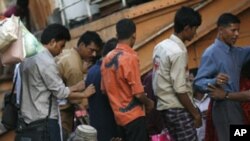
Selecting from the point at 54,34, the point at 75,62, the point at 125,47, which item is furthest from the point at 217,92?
the point at 75,62

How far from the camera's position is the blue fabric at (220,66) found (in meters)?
5.53

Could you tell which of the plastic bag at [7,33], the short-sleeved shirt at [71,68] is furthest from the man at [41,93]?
the short-sleeved shirt at [71,68]

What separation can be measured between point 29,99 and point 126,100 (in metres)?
0.97

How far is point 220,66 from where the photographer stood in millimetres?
5535

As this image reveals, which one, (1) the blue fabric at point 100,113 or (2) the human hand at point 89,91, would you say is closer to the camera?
(2) the human hand at point 89,91

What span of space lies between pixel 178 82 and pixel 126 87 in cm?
54

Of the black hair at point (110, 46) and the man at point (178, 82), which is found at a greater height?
the black hair at point (110, 46)

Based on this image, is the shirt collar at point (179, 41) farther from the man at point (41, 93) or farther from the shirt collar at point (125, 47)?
the man at point (41, 93)

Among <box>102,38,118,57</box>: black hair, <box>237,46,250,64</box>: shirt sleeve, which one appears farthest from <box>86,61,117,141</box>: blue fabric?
<box>237,46,250,64</box>: shirt sleeve

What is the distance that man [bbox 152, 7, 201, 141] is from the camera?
5.62 meters

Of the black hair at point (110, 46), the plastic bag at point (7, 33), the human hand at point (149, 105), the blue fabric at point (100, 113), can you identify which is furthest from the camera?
the black hair at point (110, 46)

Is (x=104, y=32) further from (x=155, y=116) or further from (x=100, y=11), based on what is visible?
(x=155, y=116)

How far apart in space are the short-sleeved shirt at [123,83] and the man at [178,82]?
238mm

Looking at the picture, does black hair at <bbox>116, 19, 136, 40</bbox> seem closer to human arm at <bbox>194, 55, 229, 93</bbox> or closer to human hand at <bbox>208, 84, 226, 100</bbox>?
human arm at <bbox>194, 55, 229, 93</bbox>
